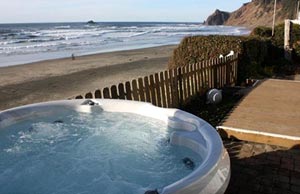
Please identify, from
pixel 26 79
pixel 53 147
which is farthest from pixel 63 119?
pixel 26 79

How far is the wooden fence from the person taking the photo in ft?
17.8

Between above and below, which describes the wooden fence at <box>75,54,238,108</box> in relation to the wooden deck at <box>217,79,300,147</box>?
above

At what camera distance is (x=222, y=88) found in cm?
866

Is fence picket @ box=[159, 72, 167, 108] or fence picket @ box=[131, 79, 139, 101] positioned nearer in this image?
fence picket @ box=[131, 79, 139, 101]

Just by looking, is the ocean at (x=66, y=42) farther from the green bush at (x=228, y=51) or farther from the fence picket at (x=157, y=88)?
the fence picket at (x=157, y=88)

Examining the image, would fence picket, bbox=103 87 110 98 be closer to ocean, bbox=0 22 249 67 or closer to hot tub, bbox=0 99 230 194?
hot tub, bbox=0 99 230 194

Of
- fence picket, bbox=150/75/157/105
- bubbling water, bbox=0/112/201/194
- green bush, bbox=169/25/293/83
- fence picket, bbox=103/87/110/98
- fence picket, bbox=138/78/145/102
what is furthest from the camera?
green bush, bbox=169/25/293/83

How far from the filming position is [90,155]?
13.0 ft

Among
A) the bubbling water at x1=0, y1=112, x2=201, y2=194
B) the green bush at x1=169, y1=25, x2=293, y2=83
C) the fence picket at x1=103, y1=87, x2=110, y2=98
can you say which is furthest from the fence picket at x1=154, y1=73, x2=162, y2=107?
the green bush at x1=169, y1=25, x2=293, y2=83

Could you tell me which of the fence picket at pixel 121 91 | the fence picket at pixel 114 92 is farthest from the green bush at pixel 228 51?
the fence picket at pixel 114 92

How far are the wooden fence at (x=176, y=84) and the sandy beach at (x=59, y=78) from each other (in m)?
4.74

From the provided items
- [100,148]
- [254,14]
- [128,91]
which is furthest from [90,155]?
[254,14]

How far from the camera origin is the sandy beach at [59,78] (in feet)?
35.6

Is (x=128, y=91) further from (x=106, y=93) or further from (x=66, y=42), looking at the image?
(x=66, y=42)
